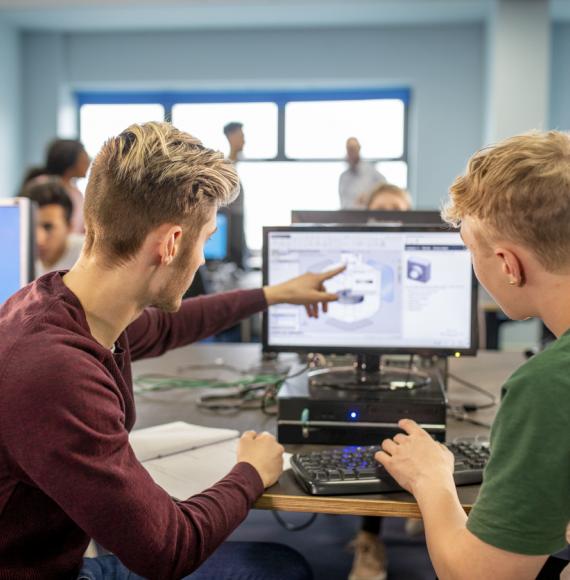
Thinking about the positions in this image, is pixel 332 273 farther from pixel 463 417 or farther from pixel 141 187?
pixel 141 187

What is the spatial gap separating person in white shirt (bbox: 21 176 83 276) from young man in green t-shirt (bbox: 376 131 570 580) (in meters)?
1.94

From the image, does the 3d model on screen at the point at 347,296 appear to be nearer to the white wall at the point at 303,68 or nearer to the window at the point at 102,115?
the white wall at the point at 303,68

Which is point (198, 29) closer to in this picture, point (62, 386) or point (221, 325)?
point (221, 325)

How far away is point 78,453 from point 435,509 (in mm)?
474

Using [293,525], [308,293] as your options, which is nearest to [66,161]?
[293,525]

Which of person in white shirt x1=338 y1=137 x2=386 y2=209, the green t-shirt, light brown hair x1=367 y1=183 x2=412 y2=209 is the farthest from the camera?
person in white shirt x1=338 y1=137 x2=386 y2=209

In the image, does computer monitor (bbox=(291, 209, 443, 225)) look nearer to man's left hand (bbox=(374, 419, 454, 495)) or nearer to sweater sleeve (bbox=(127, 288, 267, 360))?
sweater sleeve (bbox=(127, 288, 267, 360))

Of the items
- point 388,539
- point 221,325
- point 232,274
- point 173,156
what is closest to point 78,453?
point 173,156

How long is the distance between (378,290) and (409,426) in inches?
16.4

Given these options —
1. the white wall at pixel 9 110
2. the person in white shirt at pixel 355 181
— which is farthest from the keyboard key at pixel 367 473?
the white wall at pixel 9 110

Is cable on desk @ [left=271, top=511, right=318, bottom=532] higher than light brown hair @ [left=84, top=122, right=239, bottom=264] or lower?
lower

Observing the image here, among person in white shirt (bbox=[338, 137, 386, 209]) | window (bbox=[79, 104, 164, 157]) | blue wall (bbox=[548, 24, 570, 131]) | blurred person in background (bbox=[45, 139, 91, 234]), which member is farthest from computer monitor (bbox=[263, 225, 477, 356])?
window (bbox=[79, 104, 164, 157])

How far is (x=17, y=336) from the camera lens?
94cm

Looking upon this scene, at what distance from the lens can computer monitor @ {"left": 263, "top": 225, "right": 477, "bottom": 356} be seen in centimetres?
158
